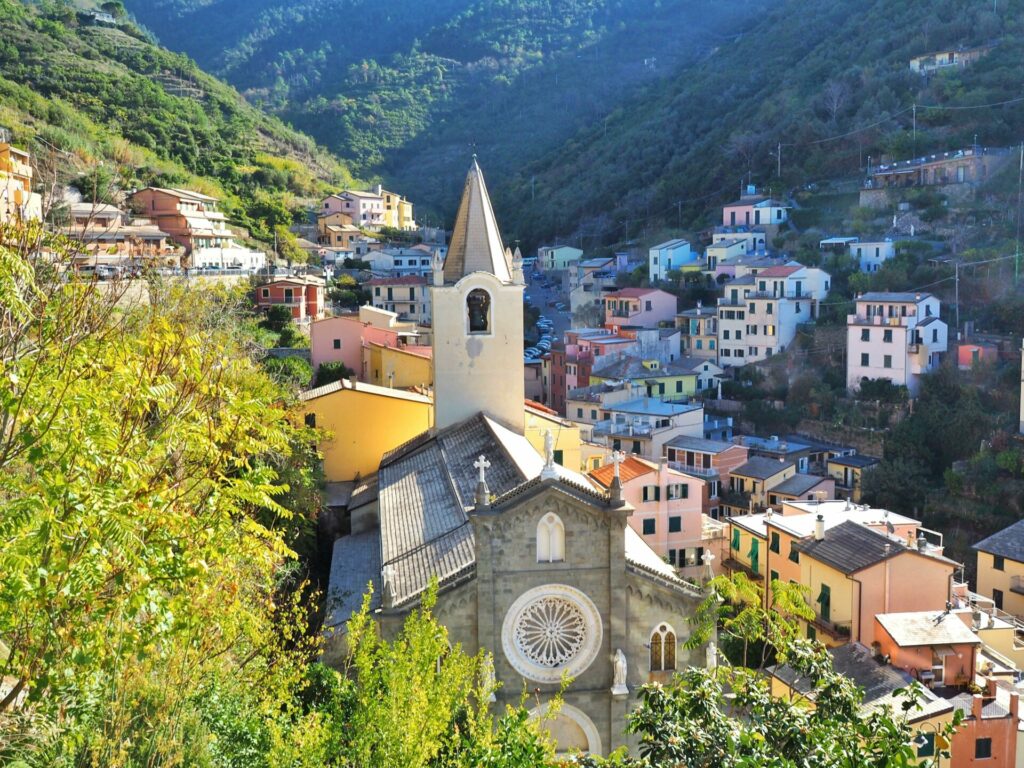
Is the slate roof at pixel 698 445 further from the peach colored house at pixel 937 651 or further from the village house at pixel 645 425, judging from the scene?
the peach colored house at pixel 937 651

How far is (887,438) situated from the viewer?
55125 millimetres

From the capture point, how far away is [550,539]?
1822 centimetres

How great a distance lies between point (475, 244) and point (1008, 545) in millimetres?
22999

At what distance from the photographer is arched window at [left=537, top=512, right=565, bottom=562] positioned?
1811cm

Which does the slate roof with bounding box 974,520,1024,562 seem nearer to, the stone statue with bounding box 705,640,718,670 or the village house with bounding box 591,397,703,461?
the village house with bounding box 591,397,703,461

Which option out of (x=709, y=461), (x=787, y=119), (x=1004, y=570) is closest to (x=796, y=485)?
(x=709, y=461)

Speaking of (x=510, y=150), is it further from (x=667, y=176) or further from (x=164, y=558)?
(x=164, y=558)

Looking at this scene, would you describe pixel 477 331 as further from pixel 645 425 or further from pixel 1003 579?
pixel 645 425

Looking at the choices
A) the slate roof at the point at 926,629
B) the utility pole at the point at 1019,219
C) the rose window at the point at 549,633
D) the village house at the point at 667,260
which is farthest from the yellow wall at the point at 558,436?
the village house at the point at 667,260

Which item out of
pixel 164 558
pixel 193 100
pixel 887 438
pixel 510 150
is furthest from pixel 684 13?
pixel 164 558

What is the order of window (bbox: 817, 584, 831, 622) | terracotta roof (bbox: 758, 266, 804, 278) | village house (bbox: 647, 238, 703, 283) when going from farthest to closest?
village house (bbox: 647, 238, 703, 283) → terracotta roof (bbox: 758, 266, 804, 278) → window (bbox: 817, 584, 831, 622)

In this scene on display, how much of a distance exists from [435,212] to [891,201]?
54.5m

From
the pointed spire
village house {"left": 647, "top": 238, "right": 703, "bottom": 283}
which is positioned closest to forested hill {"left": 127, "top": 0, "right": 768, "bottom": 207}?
village house {"left": 647, "top": 238, "right": 703, "bottom": 283}

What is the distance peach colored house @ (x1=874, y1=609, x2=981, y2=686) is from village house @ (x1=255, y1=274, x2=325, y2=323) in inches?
1467
